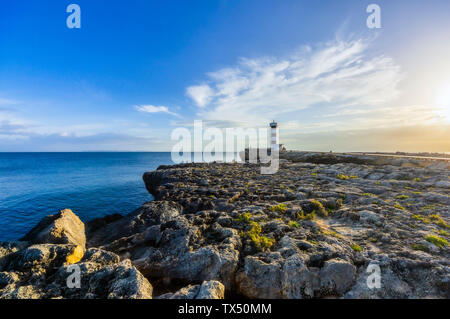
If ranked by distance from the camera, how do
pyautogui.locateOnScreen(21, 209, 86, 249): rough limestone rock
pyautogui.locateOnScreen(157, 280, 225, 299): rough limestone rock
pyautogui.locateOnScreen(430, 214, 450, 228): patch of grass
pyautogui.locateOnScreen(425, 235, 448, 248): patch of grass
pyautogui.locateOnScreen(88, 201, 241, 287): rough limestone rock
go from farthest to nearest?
pyautogui.locateOnScreen(21, 209, 86, 249): rough limestone rock < pyautogui.locateOnScreen(430, 214, 450, 228): patch of grass < pyautogui.locateOnScreen(425, 235, 448, 248): patch of grass < pyautogui.locateOnScreen(88, 201, 241, 287): rough limestone rock < pyautogui.locateOnScreen(157, 280, 225, 299): rough limestone rock

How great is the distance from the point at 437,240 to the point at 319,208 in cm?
621

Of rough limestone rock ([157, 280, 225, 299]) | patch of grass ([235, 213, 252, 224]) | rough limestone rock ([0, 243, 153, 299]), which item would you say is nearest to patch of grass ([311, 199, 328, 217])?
patch of grass ([235, 213, 252, 224])

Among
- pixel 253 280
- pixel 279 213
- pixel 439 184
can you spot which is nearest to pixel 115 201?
pixel 279 213

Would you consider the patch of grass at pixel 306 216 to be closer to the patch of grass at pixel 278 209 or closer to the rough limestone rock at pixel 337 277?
the patch of grass at pixel 278 209

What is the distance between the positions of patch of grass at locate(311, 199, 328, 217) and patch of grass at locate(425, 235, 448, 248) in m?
5.32

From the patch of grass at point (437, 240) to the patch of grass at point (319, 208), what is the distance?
17.5 feet

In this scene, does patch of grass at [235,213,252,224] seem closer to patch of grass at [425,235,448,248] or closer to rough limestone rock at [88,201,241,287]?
rough limestone rock at [88,201,241,287]

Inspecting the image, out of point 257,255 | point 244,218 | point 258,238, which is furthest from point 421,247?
point 244,218

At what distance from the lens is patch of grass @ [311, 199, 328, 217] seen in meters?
14.2

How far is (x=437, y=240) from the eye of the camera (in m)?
9.55

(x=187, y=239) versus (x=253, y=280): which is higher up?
(x=187, y=239)
